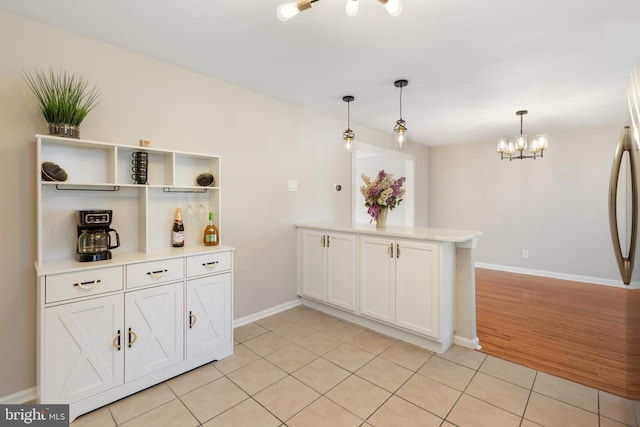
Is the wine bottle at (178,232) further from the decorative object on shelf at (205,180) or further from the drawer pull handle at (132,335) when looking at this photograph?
the drawer pull handle at (132,335)

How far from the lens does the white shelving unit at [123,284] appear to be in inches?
64.7

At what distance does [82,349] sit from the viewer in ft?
5.52

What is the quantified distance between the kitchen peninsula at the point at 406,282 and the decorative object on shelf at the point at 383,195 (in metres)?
0.28

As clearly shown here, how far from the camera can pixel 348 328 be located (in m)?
2.87

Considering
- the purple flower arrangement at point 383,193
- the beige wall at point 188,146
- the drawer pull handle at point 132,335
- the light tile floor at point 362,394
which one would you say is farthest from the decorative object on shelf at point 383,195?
the drawer pull handle at point 132,335

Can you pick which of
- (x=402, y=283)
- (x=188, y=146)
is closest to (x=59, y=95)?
(x=188, y=146)

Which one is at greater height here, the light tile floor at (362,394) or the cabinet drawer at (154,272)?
the cabinet drawer at (154,272)

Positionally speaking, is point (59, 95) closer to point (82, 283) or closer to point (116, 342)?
point (82, 283)

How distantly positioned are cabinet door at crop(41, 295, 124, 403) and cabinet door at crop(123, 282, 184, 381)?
0.05 meters

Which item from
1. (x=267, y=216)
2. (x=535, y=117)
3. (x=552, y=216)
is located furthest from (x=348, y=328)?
(x=552, y=216)

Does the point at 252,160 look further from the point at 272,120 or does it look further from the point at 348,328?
the point at 348,328

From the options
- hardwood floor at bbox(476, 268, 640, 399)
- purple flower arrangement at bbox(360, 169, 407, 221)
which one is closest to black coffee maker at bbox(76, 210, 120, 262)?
purple flower arrangement at bbox(360, 169, 407, 221)

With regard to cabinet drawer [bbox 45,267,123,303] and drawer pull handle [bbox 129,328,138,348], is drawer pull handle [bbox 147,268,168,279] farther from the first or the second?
drawer pull handle [bbox 129,328,138,348]

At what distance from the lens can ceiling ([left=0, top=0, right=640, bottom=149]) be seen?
1730 mm
